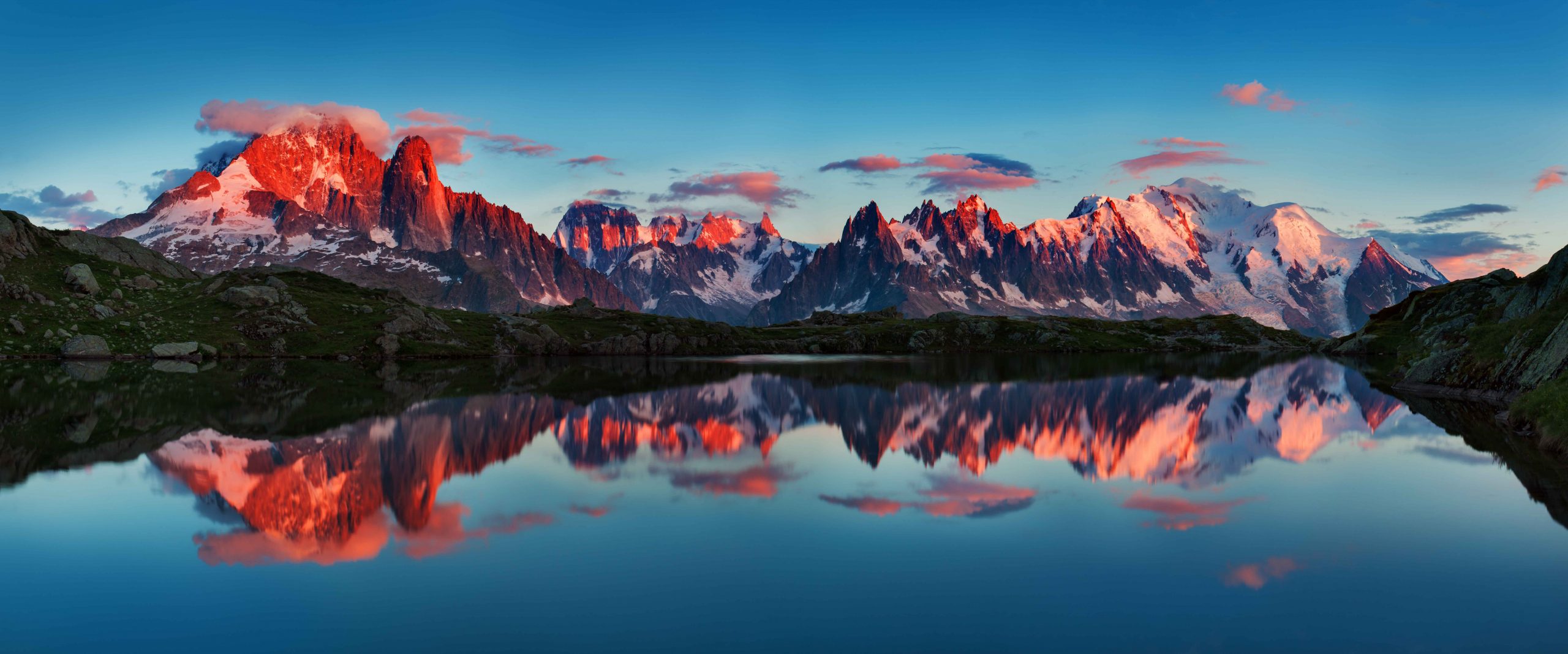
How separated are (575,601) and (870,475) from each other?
20.4 metres

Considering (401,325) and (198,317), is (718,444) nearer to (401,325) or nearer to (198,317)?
(401,325)

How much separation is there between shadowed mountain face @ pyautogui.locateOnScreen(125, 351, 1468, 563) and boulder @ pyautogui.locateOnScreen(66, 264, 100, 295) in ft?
339

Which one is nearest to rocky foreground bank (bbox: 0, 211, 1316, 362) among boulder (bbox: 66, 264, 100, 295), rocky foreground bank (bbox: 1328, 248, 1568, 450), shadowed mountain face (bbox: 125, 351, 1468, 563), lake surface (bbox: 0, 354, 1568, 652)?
boulder (bbox: 66, 264, 100, 295)

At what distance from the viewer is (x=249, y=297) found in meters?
151

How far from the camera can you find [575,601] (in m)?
20.7

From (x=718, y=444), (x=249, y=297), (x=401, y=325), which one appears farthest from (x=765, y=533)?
(x=249, y=297)

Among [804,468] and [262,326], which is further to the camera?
[262,326]

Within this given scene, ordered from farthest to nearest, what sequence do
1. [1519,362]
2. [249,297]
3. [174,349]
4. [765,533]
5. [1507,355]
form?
[249,297]
[174,349]
[1507,355]
[1519,362]
[765,533]

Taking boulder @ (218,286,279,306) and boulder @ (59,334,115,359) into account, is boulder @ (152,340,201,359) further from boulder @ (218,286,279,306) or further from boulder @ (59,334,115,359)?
boulder @ (218,286,279,306)

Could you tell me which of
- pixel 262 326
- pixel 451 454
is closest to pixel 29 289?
pixel 262 326

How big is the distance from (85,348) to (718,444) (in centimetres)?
11673

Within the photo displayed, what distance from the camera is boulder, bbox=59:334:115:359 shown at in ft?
392

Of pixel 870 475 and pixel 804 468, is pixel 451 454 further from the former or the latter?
pixel 870 475

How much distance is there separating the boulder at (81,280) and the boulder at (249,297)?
17.2 meters
